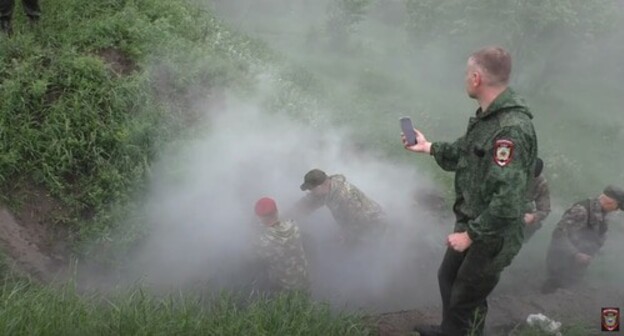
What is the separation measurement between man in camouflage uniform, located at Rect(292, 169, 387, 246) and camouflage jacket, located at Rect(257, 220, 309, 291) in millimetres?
608

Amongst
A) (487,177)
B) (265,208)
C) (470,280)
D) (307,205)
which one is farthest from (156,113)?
(487,177)

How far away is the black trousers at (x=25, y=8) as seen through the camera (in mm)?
5820

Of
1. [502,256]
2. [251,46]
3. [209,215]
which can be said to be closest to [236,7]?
[251,46]

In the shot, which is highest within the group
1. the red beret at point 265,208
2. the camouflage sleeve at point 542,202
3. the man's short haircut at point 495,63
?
the man's short haircut at point 495,63

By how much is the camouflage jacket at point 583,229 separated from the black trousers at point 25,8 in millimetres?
6101

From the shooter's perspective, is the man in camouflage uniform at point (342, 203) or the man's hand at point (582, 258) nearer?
the man in camouflage uniform at point (342, 203)

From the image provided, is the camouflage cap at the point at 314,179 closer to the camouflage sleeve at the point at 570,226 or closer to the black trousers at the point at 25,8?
the camouflage sleeve at the point at 570,226

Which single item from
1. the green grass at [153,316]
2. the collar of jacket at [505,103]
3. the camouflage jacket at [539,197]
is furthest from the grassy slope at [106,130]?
the camouflage jacket at [539,197]

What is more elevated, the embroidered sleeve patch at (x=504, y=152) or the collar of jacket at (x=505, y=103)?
the collar of jacket at (x=505, y=103)

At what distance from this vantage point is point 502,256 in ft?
10.6

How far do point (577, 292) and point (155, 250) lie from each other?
13.6ft

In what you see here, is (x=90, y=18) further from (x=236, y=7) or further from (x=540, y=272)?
(x=236, y=7)

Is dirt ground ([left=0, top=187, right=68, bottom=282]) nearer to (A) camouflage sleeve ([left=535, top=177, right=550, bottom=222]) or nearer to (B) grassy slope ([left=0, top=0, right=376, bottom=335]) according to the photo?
(B) grassy slope ([left=0, top=0, right=376, bottom=335])

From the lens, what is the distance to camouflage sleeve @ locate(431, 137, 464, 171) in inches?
137
